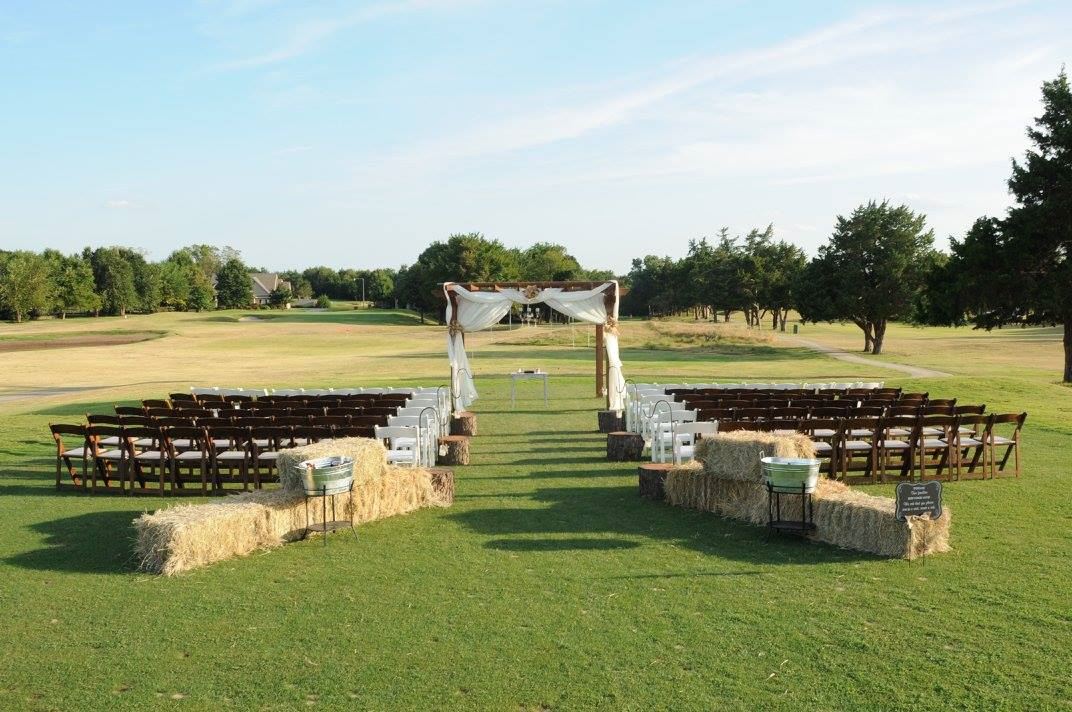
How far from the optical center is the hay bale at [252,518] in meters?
8.42

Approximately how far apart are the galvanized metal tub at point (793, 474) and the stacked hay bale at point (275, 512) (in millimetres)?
4372

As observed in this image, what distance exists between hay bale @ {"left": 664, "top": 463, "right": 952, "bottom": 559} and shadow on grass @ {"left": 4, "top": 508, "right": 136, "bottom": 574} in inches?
258

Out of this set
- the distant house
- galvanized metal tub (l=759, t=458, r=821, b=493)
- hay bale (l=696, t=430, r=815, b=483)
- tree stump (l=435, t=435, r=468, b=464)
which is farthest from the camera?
the distant house

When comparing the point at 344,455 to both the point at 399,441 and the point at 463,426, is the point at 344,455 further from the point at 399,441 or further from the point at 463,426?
the point at 463,426

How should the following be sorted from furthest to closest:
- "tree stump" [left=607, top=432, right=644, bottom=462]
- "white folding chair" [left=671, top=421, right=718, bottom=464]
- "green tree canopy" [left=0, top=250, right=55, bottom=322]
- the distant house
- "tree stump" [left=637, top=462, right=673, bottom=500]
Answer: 1. the distant house
2. "green tree canopy" [left=0, top=250, right=55, bottom=322]
3. "tree stump" [left=607, top=432, right=644, bottom=462]
4. "white folding chair" [left=671, top=421, right=718, bottom=464]
5. "tree stump" [left=637, top=462, right=673, bottom=500]

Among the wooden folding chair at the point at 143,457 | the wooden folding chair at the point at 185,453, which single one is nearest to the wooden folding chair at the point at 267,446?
the wooden folding chair at the point at 185,453

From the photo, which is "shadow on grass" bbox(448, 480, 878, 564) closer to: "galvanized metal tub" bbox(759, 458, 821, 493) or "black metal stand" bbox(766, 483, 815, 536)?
"black metal stand" bbox(766, 483, 815, 536)

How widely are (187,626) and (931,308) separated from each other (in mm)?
43281

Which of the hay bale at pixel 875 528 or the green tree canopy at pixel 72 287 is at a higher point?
the green tree canopy at pixel 72 287

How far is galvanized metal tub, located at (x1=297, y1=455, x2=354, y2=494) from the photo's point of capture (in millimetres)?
9391

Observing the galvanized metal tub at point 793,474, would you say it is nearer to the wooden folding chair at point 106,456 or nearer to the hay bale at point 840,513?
the hay bale at point 840,513

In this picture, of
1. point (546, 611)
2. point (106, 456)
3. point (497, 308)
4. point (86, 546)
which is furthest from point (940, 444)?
point (106, 456)

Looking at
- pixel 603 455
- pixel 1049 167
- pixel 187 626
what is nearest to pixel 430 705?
pixel 187 626

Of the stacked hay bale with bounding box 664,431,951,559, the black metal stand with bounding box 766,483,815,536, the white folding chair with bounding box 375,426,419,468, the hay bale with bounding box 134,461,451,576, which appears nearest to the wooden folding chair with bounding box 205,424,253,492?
the white folding chair with bounding box 375,426,419,468
